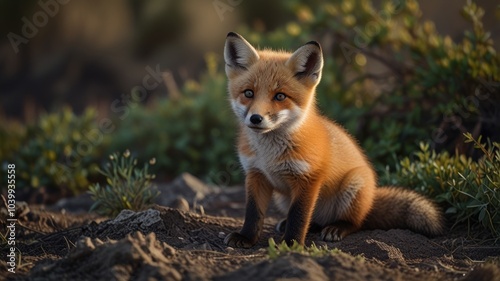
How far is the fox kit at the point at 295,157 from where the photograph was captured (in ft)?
13.1

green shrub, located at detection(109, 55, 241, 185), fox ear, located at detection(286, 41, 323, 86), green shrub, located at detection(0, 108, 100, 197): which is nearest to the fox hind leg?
fox ear, located at detection(286, 41, 323, 86)

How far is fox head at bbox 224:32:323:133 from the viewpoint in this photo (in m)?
3.88

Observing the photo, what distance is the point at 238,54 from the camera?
4254 millimetres

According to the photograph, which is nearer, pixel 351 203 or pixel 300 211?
pixel 300 211

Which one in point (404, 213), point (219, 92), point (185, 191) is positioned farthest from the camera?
point (219, 92)

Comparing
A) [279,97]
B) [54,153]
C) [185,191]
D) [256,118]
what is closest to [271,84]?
[279,97]

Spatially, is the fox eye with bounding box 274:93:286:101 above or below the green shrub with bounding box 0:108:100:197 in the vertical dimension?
above

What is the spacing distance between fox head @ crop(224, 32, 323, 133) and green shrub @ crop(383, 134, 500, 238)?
118 cm

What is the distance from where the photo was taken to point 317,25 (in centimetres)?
750

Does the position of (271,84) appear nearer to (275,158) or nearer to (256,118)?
(256,118)

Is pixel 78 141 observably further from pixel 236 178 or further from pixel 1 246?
pixel 1 246

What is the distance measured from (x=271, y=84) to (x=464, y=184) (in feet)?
5.88

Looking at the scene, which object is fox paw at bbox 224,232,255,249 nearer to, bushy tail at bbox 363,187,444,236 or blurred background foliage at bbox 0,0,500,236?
bushy tail at bbox 363,187,444,236

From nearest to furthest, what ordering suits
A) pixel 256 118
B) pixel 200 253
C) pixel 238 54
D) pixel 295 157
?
pixel 200 253 < pixel 256 118 < pixel 295 157 < pixel 238 54
